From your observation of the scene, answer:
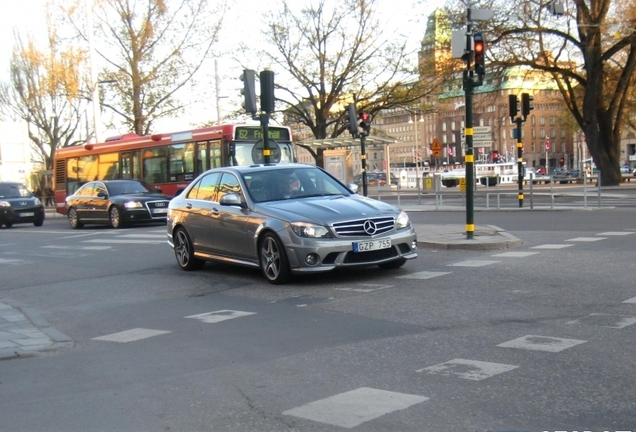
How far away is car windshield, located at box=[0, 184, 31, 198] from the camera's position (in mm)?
32013

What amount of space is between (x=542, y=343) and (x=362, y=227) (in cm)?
406

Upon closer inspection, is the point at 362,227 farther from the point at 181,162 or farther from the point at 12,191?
the point at 12,191

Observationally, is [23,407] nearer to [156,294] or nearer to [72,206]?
[156,294]

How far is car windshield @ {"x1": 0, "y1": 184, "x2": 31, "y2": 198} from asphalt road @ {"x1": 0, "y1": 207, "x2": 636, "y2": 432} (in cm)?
2061

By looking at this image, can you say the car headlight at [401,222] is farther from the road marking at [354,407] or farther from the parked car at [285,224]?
the road marking at [354,407]

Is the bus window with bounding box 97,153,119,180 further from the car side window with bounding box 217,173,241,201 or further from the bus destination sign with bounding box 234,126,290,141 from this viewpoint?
the car side window with bounding box 217,173,241,201

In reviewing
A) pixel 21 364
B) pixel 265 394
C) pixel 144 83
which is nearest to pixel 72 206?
pixel 144 83

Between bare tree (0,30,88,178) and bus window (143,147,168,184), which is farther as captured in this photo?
bare tree (0,30,88,178)

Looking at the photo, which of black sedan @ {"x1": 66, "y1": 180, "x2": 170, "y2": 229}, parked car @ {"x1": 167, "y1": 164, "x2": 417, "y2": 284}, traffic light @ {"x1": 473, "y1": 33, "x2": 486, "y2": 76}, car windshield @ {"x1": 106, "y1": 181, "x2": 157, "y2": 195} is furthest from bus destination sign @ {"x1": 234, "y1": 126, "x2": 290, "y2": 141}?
parked car @ {"x1": 167, "y1": 164, "x2": 417, "y2": 284}

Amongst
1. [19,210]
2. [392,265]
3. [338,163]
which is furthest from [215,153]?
[392,265]

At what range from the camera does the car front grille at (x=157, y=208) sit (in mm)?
25391

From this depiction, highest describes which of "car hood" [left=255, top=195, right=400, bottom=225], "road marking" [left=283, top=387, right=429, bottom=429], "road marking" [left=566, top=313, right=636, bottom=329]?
"car hood" [left=255, top=195, right=400, bottom=225]

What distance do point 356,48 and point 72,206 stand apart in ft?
76.4

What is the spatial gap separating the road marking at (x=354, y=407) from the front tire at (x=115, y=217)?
2094cm
